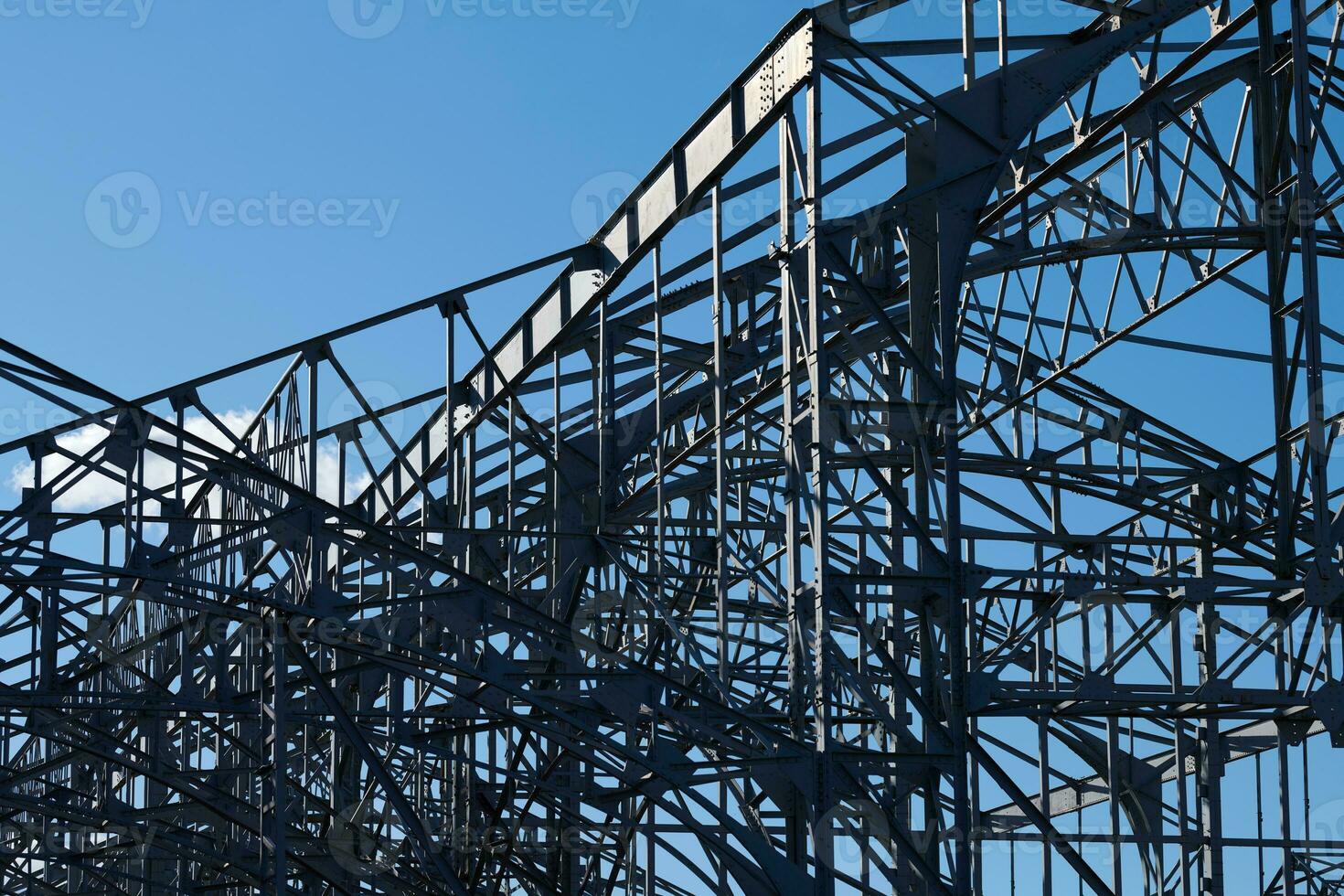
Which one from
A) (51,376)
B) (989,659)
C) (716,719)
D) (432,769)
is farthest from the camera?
(432,769)

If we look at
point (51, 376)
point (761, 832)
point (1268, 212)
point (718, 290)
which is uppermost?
point (1268, 212)

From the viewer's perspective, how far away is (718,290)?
19.0 metres

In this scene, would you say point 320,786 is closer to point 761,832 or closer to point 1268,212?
point 761,832

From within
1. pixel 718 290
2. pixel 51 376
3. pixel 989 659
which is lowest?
pixel 989 659

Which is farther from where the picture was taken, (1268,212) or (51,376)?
(1268,212)

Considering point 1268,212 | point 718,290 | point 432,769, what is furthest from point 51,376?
point 432,769

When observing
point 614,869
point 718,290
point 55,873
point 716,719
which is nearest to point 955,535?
point 718,290

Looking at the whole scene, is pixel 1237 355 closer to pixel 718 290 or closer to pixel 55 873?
pixel 718 290

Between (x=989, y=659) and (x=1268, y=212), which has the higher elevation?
(x=1268, y=212)

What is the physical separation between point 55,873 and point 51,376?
81.3 ft

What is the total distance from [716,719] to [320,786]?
12.2m

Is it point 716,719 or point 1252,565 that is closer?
point 716,719

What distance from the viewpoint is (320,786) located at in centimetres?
3453

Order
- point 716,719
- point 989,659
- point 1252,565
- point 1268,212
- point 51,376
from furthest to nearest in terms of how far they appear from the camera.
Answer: point 1252,565, point 716,719, point 1268,212, point 989,659, point 51,376
